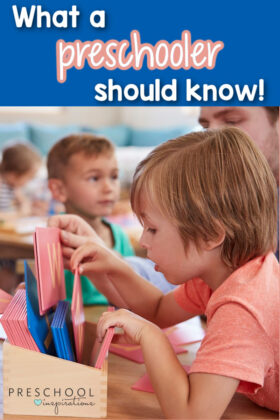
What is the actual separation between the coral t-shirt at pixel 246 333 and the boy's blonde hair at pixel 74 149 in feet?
2.97

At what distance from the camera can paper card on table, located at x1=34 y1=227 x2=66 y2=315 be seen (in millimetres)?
752

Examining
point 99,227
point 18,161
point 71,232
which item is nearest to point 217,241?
point 71,232

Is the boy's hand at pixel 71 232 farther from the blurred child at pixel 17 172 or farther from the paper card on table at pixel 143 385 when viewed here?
the blurred child at pixel 17 172

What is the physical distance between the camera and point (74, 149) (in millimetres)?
1575

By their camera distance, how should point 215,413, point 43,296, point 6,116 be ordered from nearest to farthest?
point 215,413
point 43,296
point 6,116

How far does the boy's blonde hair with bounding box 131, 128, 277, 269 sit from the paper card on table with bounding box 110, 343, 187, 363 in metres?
0.26

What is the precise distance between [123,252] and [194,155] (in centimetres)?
90

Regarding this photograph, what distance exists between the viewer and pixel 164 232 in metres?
0.73

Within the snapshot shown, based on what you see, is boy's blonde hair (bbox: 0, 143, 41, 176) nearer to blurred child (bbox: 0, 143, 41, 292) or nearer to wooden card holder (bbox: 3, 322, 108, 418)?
blurred child (bbox: 0, 143, 41, 292)

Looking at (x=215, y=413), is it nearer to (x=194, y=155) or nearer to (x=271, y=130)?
(x=194, y=155)

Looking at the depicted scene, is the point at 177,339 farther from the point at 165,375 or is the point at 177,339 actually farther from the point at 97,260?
the point at 165,375

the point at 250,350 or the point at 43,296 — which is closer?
the point at 250,350

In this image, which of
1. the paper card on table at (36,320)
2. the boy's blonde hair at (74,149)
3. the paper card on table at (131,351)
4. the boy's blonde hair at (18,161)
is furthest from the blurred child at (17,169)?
the paper card on table at (36,320)

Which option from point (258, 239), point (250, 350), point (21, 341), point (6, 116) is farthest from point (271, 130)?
point (6, 116)
